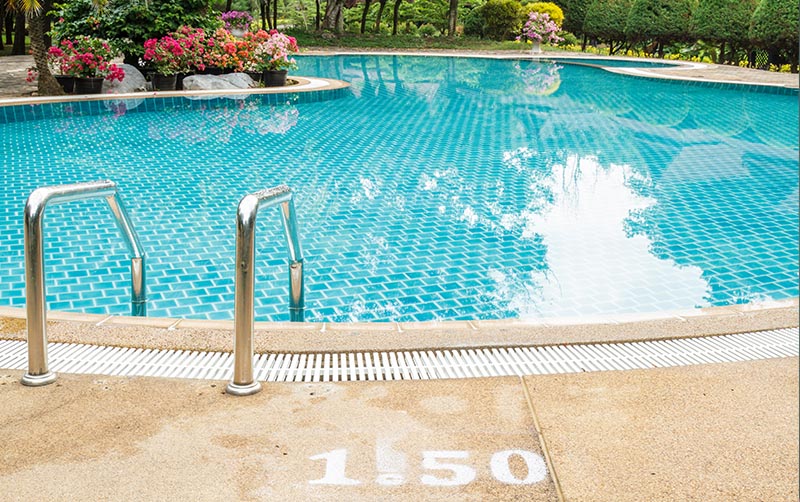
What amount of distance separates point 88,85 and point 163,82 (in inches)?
60.9

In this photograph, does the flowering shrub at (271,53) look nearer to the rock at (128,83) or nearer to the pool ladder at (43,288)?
the rock at (128,83)

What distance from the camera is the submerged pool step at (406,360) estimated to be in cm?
319

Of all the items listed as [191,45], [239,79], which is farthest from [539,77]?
[191,45]

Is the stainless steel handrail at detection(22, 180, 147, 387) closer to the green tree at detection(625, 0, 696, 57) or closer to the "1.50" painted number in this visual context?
the "1.50" painted number

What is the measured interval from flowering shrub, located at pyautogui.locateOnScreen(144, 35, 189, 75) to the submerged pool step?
1353cm

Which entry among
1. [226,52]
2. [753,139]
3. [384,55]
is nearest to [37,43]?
[226,52]

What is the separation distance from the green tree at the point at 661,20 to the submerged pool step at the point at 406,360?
28613 mm

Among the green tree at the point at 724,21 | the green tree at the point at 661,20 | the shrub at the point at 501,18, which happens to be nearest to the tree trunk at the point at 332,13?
the shrub at the point at 501,18

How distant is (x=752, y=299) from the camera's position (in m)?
5.41

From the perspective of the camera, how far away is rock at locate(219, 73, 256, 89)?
16.6m

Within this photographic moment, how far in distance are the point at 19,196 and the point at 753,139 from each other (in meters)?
9.92

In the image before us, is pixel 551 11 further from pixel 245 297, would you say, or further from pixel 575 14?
pixel 245 297

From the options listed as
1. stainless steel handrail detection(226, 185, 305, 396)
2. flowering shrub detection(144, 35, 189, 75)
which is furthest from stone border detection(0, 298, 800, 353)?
flowering shrub detection(144, 35, 189, 75)

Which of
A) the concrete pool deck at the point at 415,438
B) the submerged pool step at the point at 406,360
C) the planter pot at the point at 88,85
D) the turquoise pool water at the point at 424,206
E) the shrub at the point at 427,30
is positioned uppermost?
the shrub at the point at 427,30
